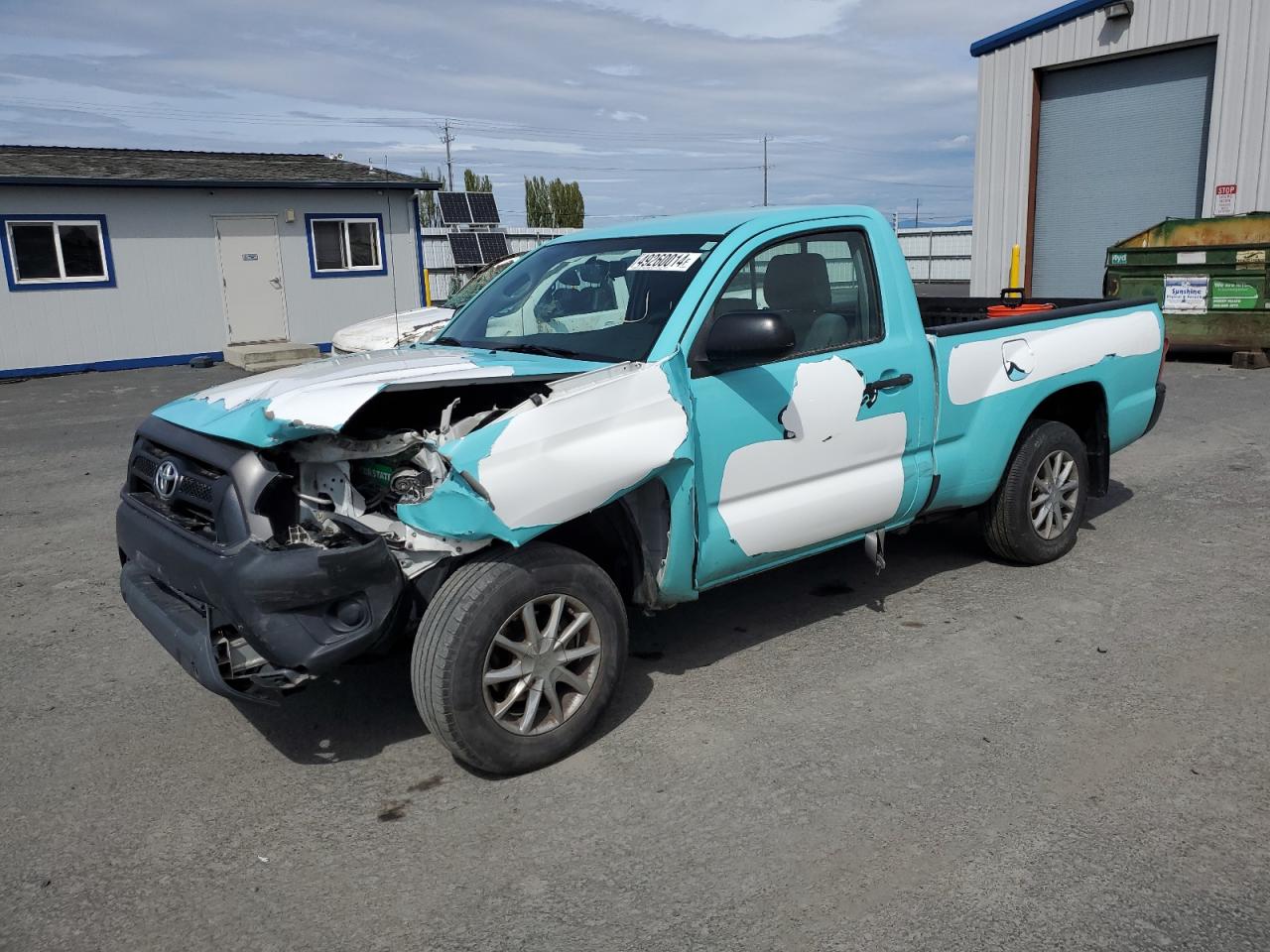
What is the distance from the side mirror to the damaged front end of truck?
6.6 inches

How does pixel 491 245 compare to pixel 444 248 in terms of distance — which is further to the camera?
pixel 444 248

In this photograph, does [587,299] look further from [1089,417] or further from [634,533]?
[1089,417]

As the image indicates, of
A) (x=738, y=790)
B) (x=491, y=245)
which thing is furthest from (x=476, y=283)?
(x=491, y=245)

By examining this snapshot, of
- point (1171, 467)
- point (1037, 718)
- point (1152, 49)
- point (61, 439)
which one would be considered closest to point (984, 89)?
point (1152, 49)

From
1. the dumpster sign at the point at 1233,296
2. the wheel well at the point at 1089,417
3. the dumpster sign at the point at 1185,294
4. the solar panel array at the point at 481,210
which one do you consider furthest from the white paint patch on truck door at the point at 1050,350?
the solar panel array at the point at 481,210

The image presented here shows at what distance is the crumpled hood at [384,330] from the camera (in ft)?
37.0

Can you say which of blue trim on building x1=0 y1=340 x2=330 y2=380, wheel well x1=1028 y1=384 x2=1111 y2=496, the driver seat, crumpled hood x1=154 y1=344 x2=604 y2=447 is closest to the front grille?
crumpled hood x1=154 y1=344 x2=604 y2=447

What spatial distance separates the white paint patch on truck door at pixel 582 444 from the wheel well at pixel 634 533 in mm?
237

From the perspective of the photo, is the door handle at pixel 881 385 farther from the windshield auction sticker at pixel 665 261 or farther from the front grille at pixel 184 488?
the front grille at pixel 184 488

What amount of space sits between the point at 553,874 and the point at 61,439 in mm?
10072

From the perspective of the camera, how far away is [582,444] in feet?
11.2

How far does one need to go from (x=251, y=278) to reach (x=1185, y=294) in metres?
15.7

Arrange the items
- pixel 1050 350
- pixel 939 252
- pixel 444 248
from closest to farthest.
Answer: pixel 1050 350 < pixel 444 248 < pixel 939 252

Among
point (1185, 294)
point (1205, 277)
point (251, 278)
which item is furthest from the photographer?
point (251, 278)
